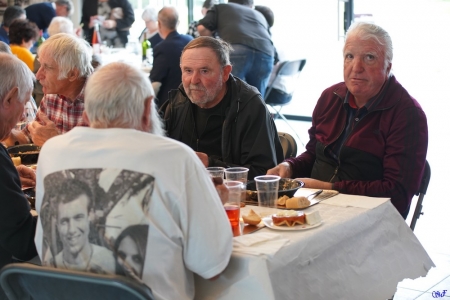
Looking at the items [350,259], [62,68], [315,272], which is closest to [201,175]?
[315,272]

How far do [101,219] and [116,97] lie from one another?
32 cm

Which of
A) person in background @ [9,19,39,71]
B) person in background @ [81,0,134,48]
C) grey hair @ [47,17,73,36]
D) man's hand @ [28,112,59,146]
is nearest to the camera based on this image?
man's hand @ [28,112,59,146]

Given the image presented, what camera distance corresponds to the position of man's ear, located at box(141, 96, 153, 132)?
1811mm

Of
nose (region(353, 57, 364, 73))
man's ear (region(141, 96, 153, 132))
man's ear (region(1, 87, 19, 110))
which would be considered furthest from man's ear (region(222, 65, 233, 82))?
man's ear (region(141, 96, 153, 132))

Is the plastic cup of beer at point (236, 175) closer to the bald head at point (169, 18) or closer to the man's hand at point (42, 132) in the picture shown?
the man's hand at point (42, 132)

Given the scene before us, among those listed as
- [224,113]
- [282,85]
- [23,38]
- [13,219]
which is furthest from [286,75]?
[13,219]

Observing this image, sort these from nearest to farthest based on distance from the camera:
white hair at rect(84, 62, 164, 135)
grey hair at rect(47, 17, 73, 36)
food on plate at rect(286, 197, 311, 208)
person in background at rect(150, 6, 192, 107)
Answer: white hair at rect(84, 62, 164, 135)
food on plate at rect(286, 197, 311, 208)
person in background at rect(150, 6, 192, 107)
grey hair at rect(47, 17, 73, 36)

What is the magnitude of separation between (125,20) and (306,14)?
2413 mm

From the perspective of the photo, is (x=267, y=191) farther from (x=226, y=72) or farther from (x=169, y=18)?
(x=169, y=18)

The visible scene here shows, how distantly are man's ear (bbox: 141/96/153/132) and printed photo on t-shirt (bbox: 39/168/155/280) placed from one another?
7.6 inches

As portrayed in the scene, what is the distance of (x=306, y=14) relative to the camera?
888 centimetres

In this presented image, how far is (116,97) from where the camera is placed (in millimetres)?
1744

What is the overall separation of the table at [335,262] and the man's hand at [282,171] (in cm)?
50

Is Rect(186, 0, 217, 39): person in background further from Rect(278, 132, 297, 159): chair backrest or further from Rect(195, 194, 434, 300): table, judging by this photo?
Rect(195, 194, 434, 300): table
